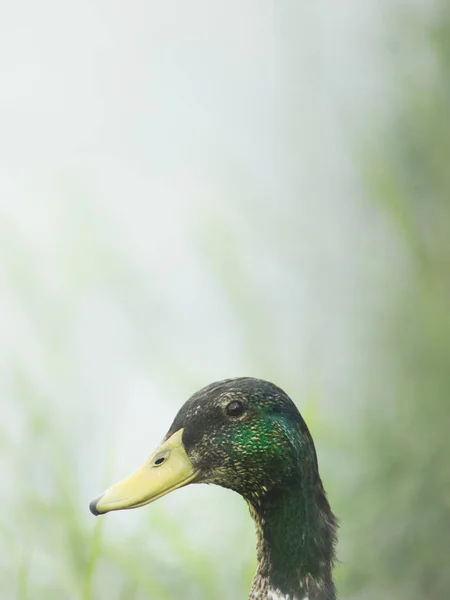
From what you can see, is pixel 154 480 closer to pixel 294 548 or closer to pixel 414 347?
pixel 294 548

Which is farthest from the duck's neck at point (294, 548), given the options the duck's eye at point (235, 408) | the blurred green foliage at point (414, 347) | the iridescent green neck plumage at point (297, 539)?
the blurred green foliage at point (414, 347)

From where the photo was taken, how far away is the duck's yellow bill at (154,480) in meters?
1.18

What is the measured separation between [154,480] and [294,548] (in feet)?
0.72

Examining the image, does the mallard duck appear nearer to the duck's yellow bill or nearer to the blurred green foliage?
the duck's yellow bill

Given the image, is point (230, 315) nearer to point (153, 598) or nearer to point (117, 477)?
point (117, 477)

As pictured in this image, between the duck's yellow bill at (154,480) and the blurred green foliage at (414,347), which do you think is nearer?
the duck's yellow bill at (154,480)

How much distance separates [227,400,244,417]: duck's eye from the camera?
1.23 metres

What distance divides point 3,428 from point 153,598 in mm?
479

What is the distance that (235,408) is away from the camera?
4.03ft

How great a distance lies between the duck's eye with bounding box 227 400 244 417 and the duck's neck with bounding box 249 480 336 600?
0.12 m

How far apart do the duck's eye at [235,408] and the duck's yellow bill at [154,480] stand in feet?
0.24

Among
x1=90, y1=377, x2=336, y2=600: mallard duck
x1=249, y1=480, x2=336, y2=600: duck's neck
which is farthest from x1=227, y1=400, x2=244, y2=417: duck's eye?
x1=249, y1=480, x2=336, y2=600: duck's neck

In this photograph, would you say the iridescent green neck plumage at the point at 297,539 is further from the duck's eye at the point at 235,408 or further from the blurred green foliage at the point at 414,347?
the blurred green foliage at the point at 414,347

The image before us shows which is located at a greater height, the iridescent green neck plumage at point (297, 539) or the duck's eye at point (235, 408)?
the duck's eye at point (235, 408)
